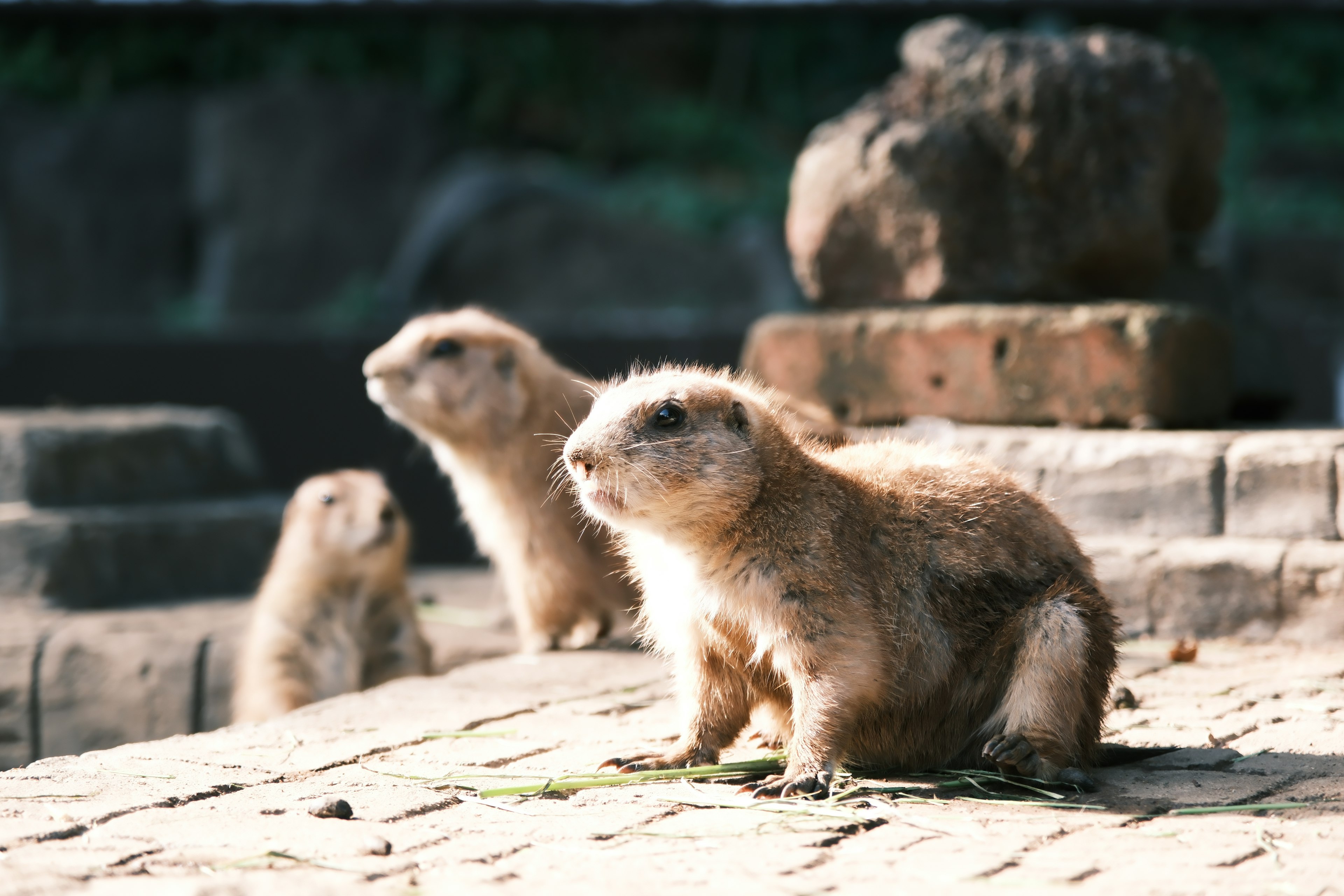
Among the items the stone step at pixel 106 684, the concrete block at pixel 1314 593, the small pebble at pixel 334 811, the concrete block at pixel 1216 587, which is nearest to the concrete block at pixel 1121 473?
the concrete block at pixel 1216 587

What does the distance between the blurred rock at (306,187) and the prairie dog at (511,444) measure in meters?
11.6

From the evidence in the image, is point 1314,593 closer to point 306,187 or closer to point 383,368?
A: point 383,368

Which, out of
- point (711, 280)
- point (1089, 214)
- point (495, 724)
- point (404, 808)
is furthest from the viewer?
point (711, 280)

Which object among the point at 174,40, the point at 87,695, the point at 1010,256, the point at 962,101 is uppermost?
the point at 174,40

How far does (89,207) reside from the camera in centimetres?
1839

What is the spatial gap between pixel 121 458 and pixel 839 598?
18.4 ft

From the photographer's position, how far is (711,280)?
49.9 ft

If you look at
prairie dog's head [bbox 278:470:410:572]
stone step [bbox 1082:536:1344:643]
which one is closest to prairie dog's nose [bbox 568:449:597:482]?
prairie dog's head [bbox 278:470:410:572]

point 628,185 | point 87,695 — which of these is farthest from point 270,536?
point 628,185

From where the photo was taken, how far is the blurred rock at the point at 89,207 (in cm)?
1812

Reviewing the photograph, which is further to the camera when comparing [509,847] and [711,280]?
[711,280]

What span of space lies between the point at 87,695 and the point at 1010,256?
15.8ft

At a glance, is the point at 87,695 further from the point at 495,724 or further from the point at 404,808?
the point at 404,808

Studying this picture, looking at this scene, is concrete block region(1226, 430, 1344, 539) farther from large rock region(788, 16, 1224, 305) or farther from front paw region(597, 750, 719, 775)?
front paw region(597, 750, 719, 775)
